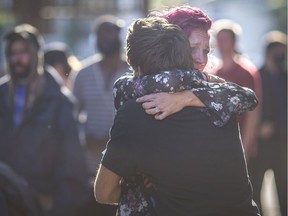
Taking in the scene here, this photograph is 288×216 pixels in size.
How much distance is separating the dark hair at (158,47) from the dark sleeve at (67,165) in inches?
119

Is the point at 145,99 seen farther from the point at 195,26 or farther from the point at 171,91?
the point at 195,26

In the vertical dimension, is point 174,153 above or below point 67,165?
above

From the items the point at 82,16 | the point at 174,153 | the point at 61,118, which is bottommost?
the point at 82,16

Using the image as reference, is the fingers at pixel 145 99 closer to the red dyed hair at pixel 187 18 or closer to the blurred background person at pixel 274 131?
the red dyed hair at pixel 187 18

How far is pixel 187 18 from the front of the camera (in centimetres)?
385

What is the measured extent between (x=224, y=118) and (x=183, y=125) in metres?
0.17

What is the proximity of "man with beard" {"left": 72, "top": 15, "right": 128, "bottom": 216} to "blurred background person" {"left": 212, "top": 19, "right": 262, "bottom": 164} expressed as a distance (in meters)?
0.86

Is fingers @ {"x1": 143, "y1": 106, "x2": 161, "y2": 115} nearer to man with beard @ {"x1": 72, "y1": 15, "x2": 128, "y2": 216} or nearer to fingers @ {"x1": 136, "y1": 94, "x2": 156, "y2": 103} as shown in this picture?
fingers @ {"x1": 136, "y1": 94, "x2": 156, "y2": 103}

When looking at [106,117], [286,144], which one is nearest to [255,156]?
[286,144]

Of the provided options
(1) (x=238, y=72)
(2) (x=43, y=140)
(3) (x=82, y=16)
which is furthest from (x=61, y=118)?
(3) (x=82, y=16)

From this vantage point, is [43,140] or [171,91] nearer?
[171,91]

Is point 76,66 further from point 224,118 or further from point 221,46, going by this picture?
point 224,118

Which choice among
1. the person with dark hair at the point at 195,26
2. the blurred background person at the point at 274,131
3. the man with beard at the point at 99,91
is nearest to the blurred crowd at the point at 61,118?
the man with beard at the point at 99,91

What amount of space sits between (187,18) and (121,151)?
2.26 ft
